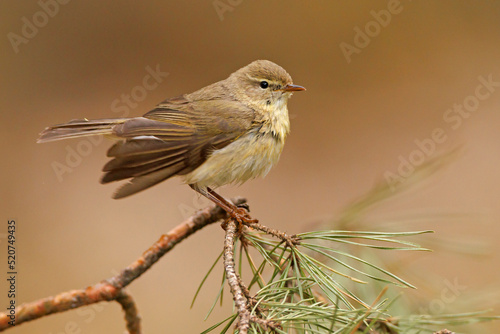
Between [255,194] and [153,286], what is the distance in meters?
0.90

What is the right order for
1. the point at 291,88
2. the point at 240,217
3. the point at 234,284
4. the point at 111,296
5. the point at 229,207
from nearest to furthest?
the point at 234,284
the point at 111,296
the point at 240,217
the point at 229,207
the point at 291,88

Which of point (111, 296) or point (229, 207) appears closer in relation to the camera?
point (111, 296)

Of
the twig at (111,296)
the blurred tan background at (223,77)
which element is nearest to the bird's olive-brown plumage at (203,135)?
the twig at (111,296)

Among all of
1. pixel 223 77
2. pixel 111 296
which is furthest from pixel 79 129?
pixel 223 77

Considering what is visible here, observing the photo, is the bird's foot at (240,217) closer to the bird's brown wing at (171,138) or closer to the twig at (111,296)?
the twig at (111,296)

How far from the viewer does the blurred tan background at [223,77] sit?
2.98m

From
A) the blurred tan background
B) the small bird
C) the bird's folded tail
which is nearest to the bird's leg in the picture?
the small bird

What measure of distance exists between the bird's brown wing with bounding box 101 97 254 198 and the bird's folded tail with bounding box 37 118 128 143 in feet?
0.26

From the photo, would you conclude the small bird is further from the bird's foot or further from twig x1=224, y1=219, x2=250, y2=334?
twig x1=224, y1=219, x2=250, y2=334

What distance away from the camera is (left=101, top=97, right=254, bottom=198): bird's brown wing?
4.92 ft

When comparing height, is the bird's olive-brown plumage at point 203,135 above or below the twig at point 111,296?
above

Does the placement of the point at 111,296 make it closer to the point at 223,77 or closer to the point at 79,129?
the point at 79,129

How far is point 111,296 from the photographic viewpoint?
1.18m

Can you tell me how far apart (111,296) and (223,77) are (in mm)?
2348
